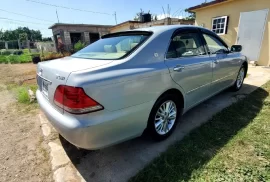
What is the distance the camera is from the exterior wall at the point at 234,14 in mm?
7246

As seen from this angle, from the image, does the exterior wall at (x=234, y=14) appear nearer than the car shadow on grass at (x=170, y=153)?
No

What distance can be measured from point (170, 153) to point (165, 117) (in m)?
0.52

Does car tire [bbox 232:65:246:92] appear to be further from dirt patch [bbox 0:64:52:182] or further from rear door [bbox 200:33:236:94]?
dirt patch [bbox 0:64:52:182]

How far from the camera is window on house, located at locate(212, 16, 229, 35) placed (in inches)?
334

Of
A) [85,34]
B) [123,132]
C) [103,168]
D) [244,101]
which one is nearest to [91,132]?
[123,132]

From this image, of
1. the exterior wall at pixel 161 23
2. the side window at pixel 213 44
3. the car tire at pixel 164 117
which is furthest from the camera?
the exterior wall at pixel 161 23

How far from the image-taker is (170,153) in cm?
228

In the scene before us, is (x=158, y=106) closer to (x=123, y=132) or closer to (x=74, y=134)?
(x=123, y=132)

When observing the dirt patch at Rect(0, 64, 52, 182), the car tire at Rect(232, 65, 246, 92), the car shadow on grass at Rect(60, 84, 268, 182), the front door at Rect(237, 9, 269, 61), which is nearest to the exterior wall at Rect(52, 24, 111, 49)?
the front door at Rect(237, 9, 269, 61)

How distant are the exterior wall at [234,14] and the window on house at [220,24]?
0.52 ft

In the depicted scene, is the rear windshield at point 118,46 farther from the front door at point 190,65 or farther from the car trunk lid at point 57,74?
the front door at point 190,65

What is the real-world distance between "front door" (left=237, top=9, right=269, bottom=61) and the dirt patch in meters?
8.64

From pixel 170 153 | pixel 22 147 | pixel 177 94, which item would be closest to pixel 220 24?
pixel 177 94

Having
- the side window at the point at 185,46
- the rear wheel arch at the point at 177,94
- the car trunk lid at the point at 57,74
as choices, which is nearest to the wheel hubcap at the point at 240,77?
the side window at the point at 185,46
